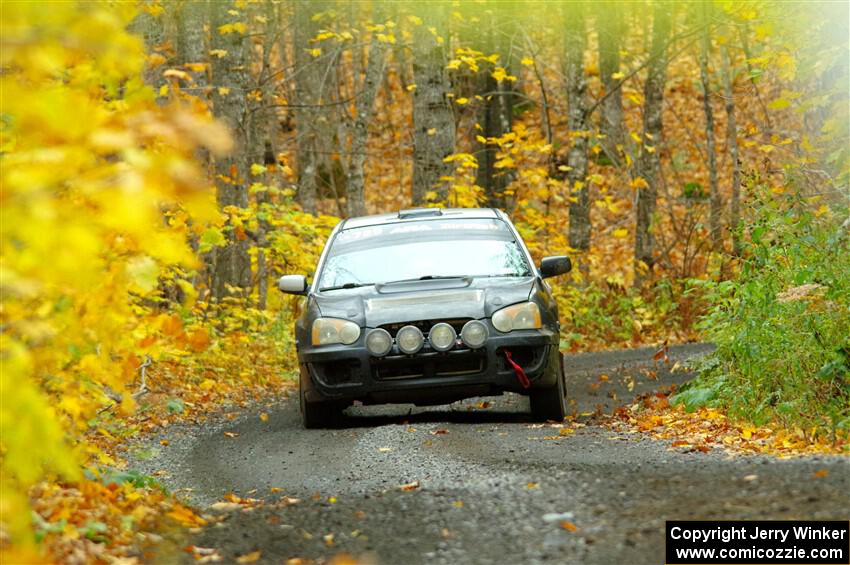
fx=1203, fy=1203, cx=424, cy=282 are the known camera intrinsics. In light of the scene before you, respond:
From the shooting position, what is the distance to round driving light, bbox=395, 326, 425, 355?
9609mm

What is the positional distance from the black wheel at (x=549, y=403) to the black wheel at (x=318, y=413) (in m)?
1.67

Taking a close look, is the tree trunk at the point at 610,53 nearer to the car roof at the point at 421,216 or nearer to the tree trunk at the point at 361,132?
the tree trunk at the point at 361,132

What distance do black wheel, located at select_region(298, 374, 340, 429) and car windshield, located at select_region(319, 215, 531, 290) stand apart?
3.42 ft

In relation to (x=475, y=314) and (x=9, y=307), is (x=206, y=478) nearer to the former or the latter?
(x=475, y=314)

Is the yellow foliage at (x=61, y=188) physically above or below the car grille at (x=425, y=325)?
above

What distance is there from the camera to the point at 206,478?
823 cm

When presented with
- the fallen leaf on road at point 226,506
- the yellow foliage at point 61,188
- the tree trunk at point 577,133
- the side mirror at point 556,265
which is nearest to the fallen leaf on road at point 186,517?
the fallen leaf on road at point 226,506

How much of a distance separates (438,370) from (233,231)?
932 cm

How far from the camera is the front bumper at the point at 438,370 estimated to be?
31.7ft

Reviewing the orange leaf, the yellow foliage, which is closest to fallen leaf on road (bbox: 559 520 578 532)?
the orange leaf

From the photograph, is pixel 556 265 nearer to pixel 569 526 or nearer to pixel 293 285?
pixel 293 285

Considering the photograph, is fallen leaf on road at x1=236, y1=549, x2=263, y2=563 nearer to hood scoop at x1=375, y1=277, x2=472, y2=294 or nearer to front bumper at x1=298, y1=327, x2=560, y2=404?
front bumper at x1=298, y1=327, x2=560, y2=404

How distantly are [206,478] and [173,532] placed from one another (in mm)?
2550

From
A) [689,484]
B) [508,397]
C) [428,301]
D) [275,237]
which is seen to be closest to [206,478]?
[428,301]
